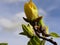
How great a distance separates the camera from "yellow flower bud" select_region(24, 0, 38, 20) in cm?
143

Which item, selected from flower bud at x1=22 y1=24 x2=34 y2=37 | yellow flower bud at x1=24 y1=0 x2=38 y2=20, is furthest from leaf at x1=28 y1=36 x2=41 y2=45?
yellow flower bud at x1=24 y1=0 x2=38 y2=20

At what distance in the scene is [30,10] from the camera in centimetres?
144

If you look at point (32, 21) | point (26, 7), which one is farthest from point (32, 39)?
point (26, 7)

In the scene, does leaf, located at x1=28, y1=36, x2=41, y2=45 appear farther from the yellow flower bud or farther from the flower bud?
the yellow flower bud

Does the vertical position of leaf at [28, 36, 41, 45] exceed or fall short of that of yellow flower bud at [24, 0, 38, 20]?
it falls short

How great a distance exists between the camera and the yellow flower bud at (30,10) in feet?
4.68

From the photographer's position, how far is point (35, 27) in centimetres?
143

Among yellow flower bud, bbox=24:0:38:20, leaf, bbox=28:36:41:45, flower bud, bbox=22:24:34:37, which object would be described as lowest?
leaf, bbox=28:36:41:45

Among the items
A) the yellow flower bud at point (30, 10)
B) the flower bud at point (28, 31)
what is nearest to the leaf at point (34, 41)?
the flower bud at point (28, 31)

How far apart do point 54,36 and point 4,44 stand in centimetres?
47

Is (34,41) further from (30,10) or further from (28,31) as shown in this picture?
(30,10)

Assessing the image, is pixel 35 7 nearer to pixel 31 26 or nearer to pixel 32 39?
pixel 31 26

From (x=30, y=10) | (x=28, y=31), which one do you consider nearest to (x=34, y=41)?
(x=28, y=31)

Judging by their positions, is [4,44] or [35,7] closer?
[35,7]
